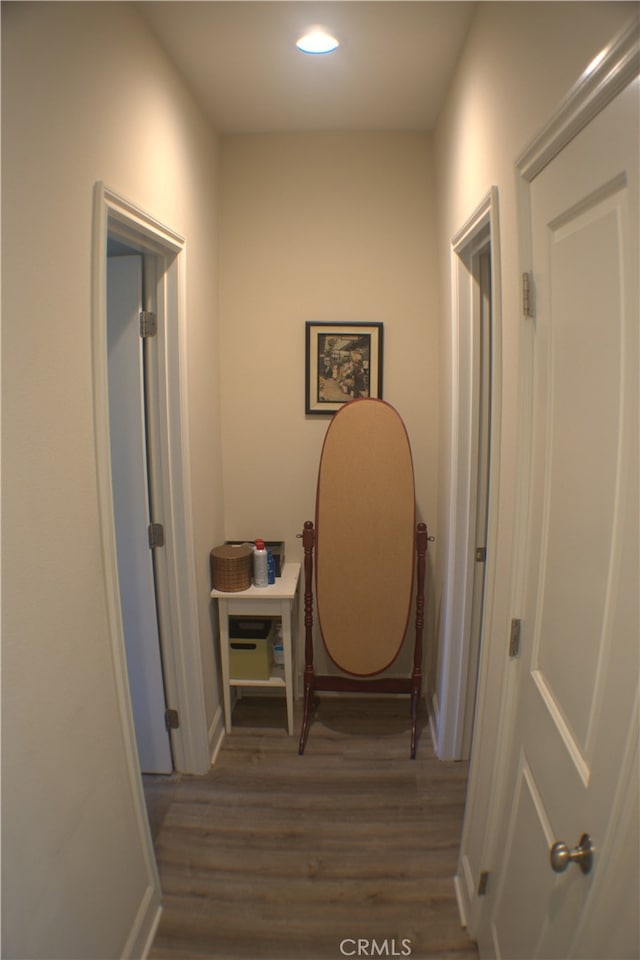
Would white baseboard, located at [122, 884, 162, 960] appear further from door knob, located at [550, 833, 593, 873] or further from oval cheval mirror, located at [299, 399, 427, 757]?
door knob, located at [550, 833, 593, 873]

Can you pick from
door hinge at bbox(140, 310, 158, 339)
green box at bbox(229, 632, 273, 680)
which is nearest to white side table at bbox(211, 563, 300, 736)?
green box at bbox(229, 632, 273, 680)

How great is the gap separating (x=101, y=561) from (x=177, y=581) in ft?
2.71

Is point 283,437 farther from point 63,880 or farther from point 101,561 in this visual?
point 63,880

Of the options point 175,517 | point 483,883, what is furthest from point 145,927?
point 175,517

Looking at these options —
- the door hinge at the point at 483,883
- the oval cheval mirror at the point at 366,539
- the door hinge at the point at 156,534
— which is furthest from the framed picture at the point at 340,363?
the door hinge at the point at 483,883

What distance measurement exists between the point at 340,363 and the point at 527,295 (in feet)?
5.11

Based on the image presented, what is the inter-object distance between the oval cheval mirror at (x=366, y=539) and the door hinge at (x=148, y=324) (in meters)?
0.90

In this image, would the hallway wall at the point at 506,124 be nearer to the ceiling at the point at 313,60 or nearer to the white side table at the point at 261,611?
the ceiling at the point at 313,60

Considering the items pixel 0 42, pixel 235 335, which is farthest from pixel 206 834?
pixel 0 42

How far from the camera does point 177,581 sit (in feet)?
7.38

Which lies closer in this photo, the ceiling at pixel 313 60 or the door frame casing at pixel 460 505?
the ceiling at pixel 313 60

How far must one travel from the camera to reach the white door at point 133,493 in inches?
83.4

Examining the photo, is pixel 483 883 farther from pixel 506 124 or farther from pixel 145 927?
pixel 506 124

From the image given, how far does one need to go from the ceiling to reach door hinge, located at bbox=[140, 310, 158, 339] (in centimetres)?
87
